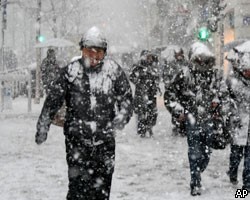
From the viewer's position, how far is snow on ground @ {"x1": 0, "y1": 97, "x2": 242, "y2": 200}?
748cm

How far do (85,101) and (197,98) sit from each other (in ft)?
7.82

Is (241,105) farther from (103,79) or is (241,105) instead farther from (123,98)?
(103,79)

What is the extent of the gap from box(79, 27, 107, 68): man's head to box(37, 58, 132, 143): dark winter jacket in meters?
0.07

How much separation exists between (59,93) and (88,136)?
465 mm

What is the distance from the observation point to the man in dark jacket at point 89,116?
16.8 feet

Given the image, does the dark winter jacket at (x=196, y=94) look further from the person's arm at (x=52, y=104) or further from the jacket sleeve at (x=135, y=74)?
the jacket sleeve at (x=135, y=74)

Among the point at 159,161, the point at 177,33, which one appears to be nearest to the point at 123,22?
the point at 177,33

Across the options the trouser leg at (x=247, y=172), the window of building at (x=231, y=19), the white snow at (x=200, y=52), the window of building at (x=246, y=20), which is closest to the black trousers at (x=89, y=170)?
the white snow at (x=200, y=52)

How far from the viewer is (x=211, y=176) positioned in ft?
28.0

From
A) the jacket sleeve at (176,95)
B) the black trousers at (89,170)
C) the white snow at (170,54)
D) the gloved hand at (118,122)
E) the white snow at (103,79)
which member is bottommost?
the black trousers at (89,170)

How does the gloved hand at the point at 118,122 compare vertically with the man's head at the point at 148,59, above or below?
below

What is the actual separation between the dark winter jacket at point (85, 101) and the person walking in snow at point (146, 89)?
808cm

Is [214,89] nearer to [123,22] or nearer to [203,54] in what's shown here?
[203,54]

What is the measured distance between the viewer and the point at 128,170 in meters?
9.11
